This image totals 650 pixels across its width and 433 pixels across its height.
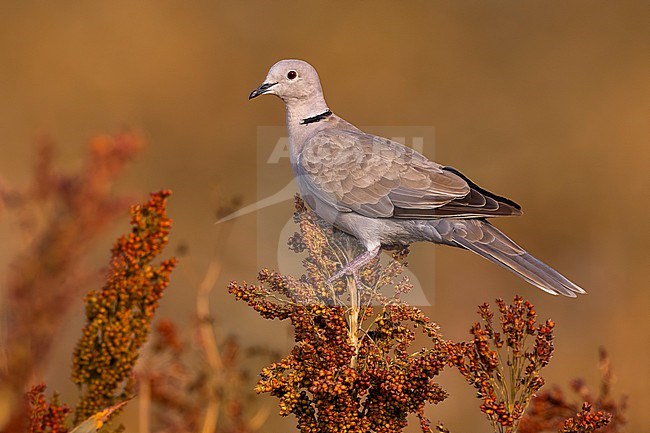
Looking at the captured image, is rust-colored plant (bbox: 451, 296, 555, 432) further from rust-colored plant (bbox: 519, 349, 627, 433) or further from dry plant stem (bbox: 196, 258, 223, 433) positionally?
dry plant stem (bbox: 196, 258, 223, 433)

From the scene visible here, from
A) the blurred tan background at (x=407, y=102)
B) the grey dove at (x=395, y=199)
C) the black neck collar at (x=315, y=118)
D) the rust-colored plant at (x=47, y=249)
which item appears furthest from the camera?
the blurred tan background at (x=407, y=102)

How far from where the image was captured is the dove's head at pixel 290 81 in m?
4.35

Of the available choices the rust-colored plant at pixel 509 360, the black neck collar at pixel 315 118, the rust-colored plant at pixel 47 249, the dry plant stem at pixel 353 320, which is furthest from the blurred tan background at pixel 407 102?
the rust-colored plant at pixel 509 360

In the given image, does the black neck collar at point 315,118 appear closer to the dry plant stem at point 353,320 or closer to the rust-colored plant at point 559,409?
the dry plant stem at point 353,320

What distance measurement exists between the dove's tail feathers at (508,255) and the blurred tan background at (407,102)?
10.6ft

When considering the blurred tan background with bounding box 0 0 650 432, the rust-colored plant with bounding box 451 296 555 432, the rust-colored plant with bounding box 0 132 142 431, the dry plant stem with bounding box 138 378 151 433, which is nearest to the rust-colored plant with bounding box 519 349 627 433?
the rust-colored plant with bounding box 451 296 555 432

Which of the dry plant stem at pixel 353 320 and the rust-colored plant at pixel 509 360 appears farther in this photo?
the dry plant stem at pixel 353 320

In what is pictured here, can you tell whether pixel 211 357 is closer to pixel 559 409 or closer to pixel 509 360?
pixel 559 409

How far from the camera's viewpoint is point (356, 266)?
10.7 feet

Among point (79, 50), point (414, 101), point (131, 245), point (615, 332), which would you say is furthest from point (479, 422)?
point (79, 50)

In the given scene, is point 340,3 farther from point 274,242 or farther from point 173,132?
point 274,242

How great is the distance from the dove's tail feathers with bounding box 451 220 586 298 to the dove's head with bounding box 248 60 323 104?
1061 millimetres

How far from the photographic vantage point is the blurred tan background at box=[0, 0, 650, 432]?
7.78 meters

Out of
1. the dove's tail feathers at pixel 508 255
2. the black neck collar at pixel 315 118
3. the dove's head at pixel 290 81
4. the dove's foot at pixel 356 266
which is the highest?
the dove's head at pixel 290 81
